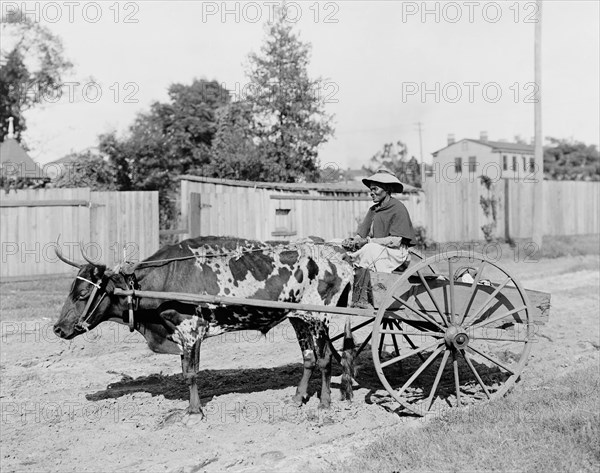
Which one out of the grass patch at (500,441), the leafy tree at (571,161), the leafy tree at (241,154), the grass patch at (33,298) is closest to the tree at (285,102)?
the leafy tree at (241,154)

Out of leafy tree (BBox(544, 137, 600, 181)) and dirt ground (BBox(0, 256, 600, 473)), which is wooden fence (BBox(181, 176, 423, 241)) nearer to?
dirt ground (BBox(0, 256, 600, 473))

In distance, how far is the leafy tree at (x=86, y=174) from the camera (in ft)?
76.7

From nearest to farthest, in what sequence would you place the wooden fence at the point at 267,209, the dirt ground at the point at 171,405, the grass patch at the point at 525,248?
the dirt ground at the point at 171,405 → the wooden fence at the point at 267,209 → the grass patch at the point at 525,248

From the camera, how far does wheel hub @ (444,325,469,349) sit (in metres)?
7.71

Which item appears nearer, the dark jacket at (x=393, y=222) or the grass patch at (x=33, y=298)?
the dark jacket at (x=393, y=222)

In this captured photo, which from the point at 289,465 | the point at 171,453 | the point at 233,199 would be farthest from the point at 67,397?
the point at 233,199

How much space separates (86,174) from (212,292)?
59.1 ft

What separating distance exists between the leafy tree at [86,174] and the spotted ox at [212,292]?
1614 cm

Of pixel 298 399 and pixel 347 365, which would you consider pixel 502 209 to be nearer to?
pixel 347 365

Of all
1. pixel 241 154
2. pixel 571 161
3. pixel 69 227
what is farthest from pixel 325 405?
pixel 571 161

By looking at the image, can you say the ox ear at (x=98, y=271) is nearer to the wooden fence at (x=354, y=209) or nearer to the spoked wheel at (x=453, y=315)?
the spoked wheel at (x=453, y=315)

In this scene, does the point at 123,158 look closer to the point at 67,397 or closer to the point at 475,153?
the point at 67,397

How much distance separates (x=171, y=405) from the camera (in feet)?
26.4

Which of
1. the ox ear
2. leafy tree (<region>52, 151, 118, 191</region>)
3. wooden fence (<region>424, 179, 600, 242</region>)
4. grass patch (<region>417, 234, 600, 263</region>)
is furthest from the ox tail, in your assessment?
leafy tree (<region>52, 151, 118, 191</region>)
